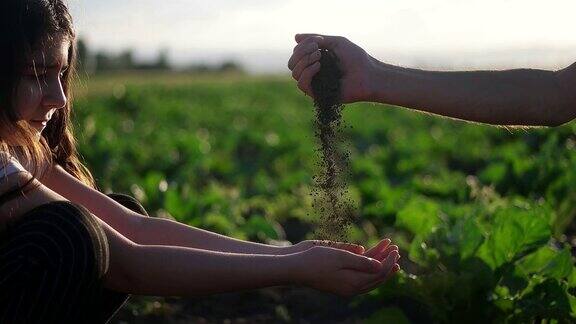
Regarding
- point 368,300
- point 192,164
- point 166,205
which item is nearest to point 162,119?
point 192,164

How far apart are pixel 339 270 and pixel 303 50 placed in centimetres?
65

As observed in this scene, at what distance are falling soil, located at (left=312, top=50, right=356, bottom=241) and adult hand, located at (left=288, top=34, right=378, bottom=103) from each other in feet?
0.07

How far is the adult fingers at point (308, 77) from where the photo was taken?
9.07 feet

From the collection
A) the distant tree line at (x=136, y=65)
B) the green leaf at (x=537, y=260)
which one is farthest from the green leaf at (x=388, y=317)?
the distant tree line at (x=136, y=65)

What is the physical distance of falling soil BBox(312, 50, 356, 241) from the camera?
280cm

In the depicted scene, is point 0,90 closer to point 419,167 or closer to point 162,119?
point 419,167

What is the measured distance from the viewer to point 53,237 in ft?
8.02

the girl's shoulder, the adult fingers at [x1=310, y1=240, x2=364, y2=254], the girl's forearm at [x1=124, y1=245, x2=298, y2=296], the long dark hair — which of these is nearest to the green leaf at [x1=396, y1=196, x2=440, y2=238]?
the adult fingers at [x1=310, y1=240, x2=364, y2=254]

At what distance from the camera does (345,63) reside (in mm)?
2797

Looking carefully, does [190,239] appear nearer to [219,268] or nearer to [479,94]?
[219,268]

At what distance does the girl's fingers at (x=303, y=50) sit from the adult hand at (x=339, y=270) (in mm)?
567

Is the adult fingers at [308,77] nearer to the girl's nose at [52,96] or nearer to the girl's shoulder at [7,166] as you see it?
the girl's nose at [52,96]

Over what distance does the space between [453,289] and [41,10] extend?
1675 millimetres

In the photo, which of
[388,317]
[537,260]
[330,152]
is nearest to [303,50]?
[330,152]
